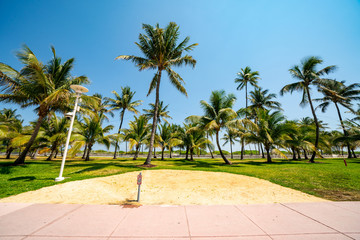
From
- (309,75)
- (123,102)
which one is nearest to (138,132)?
(123,102)

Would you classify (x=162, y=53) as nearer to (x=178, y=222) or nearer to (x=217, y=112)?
(x=217, y=112)

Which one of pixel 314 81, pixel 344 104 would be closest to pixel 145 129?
pixel 314 81

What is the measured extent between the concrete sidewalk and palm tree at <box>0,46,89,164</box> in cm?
891

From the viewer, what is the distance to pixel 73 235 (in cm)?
274

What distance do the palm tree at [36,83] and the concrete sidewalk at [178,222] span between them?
29.2 ft

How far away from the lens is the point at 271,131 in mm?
17562

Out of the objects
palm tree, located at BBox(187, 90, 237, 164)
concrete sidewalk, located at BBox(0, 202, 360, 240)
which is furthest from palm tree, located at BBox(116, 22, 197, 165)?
concrete sidewalk, located at BBox(0, 202, 360, 240)

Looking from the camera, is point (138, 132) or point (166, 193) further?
point (138, 132)

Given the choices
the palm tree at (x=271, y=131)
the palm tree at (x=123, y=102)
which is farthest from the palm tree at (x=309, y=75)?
the palm tree at (x=123, y=102)

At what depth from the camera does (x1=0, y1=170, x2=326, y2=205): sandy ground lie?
16.4 feet

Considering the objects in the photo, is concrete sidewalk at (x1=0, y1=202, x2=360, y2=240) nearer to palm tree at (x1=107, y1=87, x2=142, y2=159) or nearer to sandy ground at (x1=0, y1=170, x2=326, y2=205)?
sandy ground at (x1=0, y1=170, x2=326, y2=205)

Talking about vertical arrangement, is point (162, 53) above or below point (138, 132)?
above

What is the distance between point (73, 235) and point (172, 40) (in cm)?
1434

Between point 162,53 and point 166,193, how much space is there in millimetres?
11902
